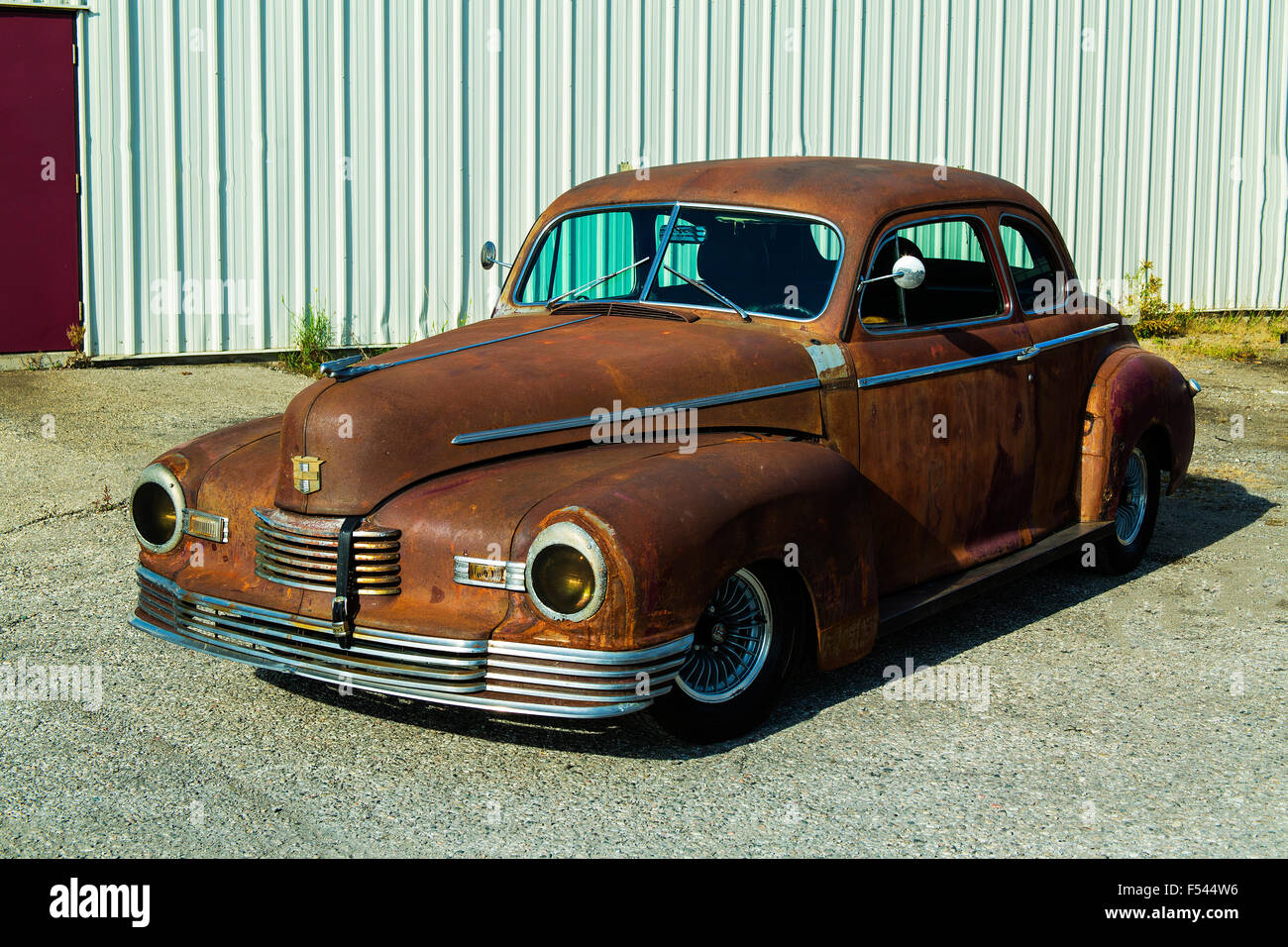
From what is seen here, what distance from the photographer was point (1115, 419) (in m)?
5.98

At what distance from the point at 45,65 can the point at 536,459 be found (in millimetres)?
7149

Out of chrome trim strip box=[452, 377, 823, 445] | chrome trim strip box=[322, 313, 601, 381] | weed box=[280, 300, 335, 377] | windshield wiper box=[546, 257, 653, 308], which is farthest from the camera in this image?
weed box=[280, 300, 335, 377]

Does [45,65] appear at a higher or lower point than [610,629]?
higher

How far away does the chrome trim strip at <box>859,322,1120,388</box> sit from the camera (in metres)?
4.93

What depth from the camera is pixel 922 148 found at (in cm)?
1230

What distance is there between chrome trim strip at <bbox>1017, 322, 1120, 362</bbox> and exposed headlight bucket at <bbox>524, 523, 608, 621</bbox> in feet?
8.07

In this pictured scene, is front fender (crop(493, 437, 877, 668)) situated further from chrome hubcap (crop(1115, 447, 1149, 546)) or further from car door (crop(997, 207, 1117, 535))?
chrome hubcap (crop(1115, 447, 1149, 546))

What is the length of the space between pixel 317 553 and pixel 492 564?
1.90 ft

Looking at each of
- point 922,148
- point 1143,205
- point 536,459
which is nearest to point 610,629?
point 536,459

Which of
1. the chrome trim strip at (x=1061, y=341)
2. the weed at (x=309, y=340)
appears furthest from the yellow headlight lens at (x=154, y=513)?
the weed at (x=309, y=340)

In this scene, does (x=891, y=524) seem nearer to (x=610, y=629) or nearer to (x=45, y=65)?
(x=610, y=629)

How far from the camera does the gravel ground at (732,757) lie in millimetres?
3711

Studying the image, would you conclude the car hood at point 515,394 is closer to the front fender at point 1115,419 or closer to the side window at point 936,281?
the side window at point 936,281

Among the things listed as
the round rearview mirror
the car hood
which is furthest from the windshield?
the round rearview mirror
